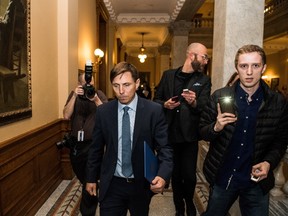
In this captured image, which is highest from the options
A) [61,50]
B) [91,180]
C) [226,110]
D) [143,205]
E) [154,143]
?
[61,50]

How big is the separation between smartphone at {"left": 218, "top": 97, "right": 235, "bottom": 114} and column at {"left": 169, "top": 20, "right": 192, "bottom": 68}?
27.6ft

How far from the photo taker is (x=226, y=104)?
1.97 meters

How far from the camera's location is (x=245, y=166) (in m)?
2.08

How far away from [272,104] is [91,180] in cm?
135

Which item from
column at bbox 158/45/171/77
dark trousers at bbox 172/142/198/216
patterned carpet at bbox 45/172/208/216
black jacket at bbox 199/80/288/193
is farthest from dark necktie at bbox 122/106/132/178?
column at bbox 158/45/171/77

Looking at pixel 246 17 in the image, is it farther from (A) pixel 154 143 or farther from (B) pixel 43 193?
(B) pixel 43 193

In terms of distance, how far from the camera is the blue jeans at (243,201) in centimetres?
209

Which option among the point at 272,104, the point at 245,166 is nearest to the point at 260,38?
the point at 272,104

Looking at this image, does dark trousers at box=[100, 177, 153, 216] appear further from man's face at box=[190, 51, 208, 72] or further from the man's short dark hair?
man's face at box=[190, 51, 208, 72]

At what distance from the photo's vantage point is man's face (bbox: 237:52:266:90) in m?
1.92

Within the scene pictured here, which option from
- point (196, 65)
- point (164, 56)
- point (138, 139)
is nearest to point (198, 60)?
point (196, 65)

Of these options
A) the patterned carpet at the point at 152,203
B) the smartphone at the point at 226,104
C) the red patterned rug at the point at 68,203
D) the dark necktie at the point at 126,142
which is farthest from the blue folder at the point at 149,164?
the red patterned rug at the point at 68,203

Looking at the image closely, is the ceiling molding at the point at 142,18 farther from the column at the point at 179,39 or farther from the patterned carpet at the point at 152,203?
the patterned carpet at the point at 152,203

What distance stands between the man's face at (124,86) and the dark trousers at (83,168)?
4.34 ft
